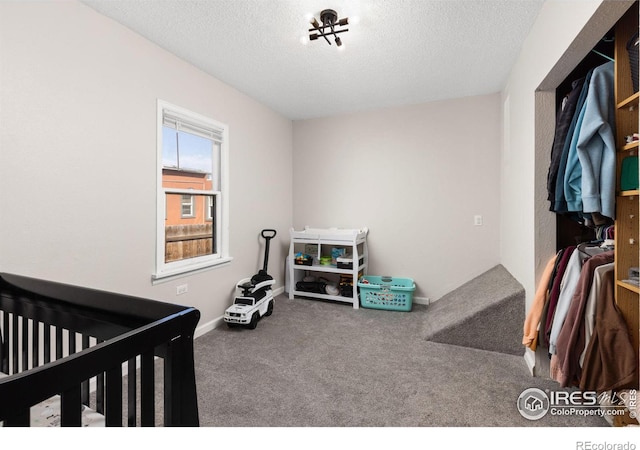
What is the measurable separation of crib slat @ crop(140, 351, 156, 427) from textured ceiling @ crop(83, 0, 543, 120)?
80.0 inches

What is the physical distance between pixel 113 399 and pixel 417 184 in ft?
11.3

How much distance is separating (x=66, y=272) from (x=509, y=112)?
3.72 m

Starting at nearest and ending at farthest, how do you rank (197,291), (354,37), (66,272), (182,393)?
(182,393) → (66,272) → (354,37) → (197,291)

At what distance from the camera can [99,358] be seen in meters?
0.74

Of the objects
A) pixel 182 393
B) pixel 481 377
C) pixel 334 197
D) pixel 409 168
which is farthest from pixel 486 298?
pixel 182 393

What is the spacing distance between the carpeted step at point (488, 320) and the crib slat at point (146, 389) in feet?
7.60

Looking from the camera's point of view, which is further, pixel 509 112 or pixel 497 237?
pixel 497 237

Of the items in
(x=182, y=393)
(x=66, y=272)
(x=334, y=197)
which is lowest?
(x=182, y=393)

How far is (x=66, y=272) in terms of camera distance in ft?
5.99

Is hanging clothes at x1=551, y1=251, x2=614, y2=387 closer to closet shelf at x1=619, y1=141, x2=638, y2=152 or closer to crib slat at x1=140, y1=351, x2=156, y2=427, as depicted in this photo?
closet shelf at x1=619, y1=141, x2=638, y2=152

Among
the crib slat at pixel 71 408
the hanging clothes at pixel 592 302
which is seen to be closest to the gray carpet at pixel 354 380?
the hanging clothes at pixel 592 302

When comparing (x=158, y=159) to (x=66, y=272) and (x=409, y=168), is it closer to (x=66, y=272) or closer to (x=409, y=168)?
(x=66, y=272)

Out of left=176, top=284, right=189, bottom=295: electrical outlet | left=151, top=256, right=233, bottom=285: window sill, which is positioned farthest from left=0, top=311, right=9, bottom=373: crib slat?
left=176, top=284, right=189, bottom=295: electrical outlet
